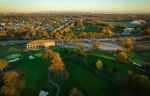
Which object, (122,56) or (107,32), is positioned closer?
(122,56)

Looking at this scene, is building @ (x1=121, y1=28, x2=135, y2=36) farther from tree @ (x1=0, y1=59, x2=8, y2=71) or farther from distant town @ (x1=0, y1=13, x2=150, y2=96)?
tree @ (x1=0, y1=59, x2=8, y2=71)

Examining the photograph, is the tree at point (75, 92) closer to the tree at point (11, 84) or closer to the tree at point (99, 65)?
the tree at point (99, 65)

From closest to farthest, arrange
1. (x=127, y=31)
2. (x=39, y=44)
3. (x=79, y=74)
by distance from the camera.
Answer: (x=79, y=74), (x=39, y=44), (x=127, y=31)

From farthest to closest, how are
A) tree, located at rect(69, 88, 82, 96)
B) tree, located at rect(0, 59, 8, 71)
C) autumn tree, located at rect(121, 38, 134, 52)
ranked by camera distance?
autumn tree, located at rect(121, 38, 134, 52), tree, located at rect(0, 59, 8, 71), tree, located at rect(69, 88, 82, 96)

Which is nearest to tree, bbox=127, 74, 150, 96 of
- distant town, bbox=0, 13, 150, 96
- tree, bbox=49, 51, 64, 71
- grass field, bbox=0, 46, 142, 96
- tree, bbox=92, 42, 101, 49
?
distant town, bbox=0, 13, 150, 96

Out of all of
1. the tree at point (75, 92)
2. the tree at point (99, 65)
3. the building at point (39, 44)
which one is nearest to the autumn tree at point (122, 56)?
the tree at point (99, 65)

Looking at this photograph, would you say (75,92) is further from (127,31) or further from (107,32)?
(127,31)

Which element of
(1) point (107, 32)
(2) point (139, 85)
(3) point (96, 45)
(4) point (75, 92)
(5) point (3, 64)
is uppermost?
(1) point (107, 32)

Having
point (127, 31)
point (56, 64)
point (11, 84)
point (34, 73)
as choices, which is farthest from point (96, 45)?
point (11, 84)

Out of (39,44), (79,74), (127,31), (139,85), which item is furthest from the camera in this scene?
(127,31)
